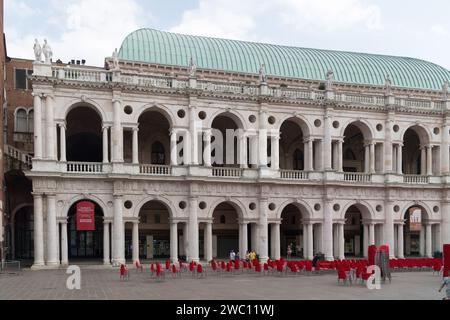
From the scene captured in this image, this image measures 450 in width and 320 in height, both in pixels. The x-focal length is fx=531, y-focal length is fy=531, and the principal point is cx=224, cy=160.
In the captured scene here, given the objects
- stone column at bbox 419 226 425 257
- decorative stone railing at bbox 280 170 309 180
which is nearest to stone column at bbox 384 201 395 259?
stone column at bbox 419 226 425 257

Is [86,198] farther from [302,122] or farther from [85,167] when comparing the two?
[302,122]

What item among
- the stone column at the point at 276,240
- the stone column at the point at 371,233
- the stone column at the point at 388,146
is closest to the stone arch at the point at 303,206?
the stone column at the point at 276,240

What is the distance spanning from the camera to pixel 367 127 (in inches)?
1763

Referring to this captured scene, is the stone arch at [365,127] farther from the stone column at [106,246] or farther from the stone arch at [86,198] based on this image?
the stone column at [106,246]

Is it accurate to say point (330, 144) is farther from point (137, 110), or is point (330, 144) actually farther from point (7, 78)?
point (7, 78)

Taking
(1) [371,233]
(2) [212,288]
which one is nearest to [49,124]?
(2) [212,288]

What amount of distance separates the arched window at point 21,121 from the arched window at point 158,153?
11298 millimetres

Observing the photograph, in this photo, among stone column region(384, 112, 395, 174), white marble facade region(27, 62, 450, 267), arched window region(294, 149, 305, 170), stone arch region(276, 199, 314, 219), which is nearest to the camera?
white marble facade region(27, 62, 450, 267)

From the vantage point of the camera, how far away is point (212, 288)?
2538 centimetres

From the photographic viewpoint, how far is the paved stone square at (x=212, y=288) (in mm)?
22344

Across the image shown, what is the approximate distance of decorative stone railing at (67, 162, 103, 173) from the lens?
37.7 meters

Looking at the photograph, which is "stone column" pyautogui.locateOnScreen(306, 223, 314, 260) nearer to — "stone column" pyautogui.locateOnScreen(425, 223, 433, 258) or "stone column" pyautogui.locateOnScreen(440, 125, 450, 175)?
"stone column" pyautogui.locateOnScreen(425, 223, 433, 258)

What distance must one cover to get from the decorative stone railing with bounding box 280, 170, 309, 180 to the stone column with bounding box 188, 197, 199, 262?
25.3 ft

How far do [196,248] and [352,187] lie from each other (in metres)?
14.0
